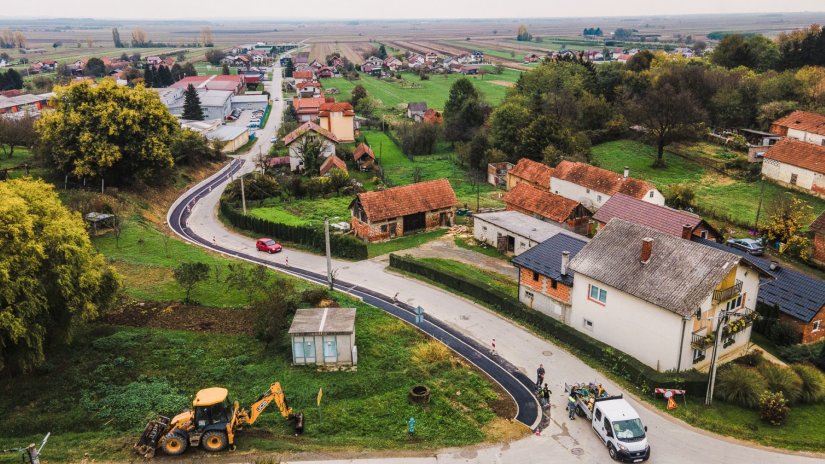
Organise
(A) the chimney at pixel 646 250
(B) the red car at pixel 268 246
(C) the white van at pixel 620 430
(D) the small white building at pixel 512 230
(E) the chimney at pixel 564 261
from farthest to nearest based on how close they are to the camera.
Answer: (B) the red car at pixel 268 246 < (D) the small white building at pixel 512 230 < (E) the chimney at pixel 564 261 < (A) the chimney at pixel 646 250 < (C) the white van at pixel 620 430

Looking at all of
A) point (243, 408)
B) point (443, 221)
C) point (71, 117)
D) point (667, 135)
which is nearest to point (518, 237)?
point (443, 221)

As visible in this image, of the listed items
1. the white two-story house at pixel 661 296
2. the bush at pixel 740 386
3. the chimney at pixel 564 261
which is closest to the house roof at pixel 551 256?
the chimney at pixel 564 261

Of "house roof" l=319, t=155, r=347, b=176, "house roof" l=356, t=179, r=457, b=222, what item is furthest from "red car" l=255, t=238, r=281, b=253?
"house roof" l=319, t=155, r=347, b=176

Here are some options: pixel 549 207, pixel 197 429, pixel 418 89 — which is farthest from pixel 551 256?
pixel 418 89

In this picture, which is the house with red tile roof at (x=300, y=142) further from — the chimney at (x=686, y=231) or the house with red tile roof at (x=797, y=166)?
the house with red tile roof at (x=797, y=166)

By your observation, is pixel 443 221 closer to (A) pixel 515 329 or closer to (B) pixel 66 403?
(A) pixel 515 329

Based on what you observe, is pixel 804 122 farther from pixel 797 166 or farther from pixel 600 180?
pixel 600 180
